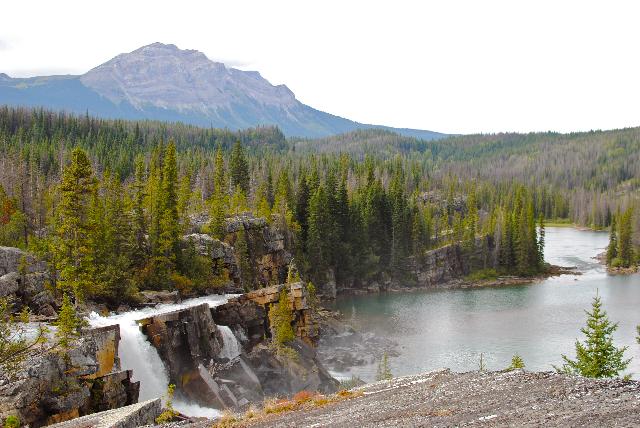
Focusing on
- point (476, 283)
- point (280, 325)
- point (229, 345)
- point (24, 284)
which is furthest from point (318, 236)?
point (24, 284)

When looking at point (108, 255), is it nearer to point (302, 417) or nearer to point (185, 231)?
point (185, 231)

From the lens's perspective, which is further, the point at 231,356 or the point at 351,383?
the point at 351,383

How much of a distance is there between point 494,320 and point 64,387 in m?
59.6

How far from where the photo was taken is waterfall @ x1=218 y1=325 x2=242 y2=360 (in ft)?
156

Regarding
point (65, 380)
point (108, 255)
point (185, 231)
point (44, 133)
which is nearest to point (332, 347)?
point (185, 231)

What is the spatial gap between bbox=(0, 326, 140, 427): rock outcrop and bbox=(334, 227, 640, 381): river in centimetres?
2686

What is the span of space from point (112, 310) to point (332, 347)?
25.6 metres

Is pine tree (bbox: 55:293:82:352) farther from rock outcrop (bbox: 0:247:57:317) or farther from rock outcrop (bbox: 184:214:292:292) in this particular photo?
rock outcrop (bbox: 184:214:292:292)

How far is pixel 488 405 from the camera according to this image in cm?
1577

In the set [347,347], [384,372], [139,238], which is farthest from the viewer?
[347,347]

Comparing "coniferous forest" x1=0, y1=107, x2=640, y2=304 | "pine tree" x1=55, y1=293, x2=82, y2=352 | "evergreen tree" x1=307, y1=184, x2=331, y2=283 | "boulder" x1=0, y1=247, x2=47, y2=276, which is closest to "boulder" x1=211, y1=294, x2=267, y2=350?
"coniferous forest" x1=0, y1=107, x2=640, y2=304

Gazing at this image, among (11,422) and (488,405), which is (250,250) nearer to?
(11,422)

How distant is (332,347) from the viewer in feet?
212

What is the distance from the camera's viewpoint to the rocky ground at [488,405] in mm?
13805
